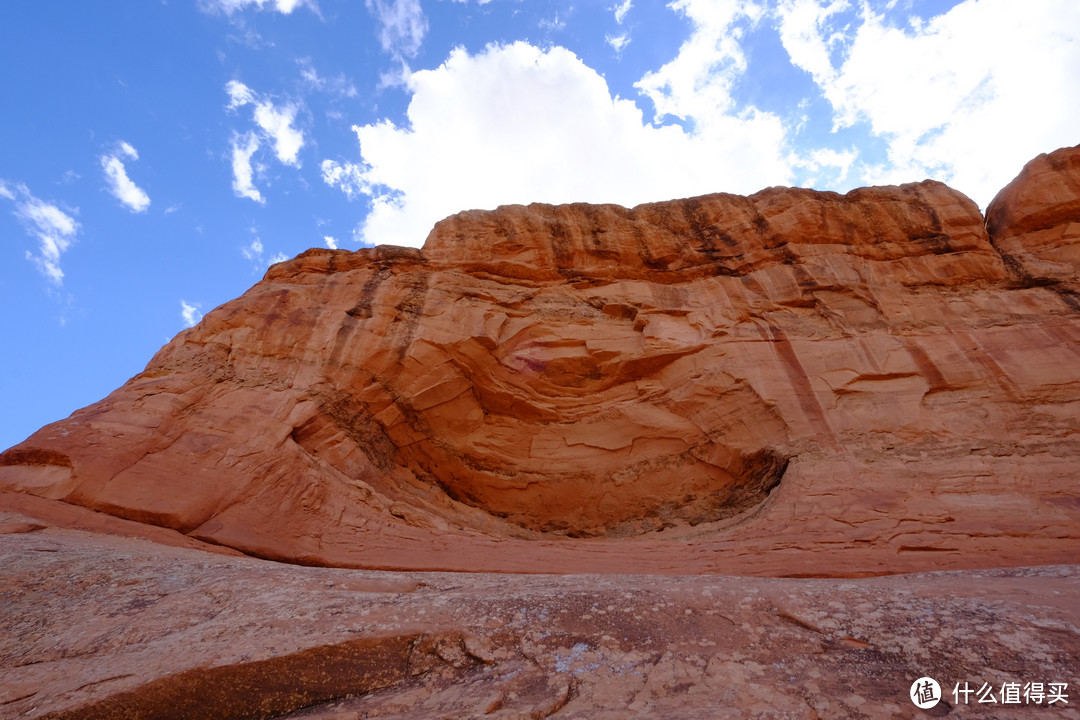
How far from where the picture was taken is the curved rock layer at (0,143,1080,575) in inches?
377

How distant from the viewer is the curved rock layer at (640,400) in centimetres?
958

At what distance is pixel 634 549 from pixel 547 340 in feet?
20.7

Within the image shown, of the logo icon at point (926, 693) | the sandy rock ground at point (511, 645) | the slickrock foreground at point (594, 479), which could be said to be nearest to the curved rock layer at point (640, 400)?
the slickrock foreground at point (594, 479)

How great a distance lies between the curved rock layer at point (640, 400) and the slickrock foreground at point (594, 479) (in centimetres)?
7

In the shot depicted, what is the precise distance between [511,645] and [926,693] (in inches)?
118

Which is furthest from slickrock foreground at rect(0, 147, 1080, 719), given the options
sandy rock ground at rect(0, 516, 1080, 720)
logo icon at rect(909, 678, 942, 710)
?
logo icon at rect(909, 678, 942, 710)

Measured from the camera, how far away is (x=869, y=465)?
10977 mm

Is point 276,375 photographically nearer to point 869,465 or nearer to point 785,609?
point 785,609

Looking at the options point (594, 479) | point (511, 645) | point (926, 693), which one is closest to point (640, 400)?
point (594, 479)

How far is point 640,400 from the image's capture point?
46.4 ft

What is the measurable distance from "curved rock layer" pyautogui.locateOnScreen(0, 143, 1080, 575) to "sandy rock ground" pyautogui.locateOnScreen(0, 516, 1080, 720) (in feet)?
10.2

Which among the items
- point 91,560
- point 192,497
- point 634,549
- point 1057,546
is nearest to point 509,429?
point 634,549

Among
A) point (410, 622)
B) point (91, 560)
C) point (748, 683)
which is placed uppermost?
point (91, 560)

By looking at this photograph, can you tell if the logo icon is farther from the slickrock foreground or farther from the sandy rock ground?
the slickrock foreground
